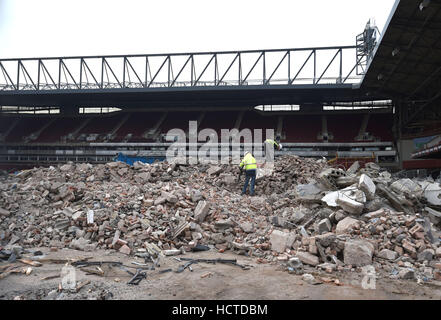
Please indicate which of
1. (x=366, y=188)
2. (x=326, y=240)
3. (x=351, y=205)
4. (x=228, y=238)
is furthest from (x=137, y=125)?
(x=326, y=240)

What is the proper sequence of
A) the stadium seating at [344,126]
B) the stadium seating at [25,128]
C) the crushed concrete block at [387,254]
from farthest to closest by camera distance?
the stadium seating at [25,128] < the stadium seating at [344,126] < the crushed concrete block at [387,254]

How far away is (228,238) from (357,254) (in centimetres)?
249

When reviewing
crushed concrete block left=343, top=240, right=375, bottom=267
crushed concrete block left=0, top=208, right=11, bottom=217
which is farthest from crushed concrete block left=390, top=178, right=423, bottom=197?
crushed concrete block left=0, top=208, right=11, bottom=217

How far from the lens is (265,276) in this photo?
490 centimetres

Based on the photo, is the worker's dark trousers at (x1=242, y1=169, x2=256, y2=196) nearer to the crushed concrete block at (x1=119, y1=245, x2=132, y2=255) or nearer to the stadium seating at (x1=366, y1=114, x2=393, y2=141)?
the crushed concrete block at (x1=119, y1=245, x2=132, y2=255)

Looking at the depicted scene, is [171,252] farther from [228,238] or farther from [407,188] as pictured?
[407,188]

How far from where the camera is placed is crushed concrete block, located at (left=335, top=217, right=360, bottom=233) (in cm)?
622

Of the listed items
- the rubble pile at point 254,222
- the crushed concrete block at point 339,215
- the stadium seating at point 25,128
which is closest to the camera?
the rubble pile at point 254,222

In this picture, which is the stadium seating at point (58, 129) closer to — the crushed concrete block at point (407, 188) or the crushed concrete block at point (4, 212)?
the crushed concrete block at point (4, 212)

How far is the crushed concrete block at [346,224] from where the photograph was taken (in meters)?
6.22

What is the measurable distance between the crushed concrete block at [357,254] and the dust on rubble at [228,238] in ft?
0.05

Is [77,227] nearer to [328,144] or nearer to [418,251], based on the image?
[418,251]

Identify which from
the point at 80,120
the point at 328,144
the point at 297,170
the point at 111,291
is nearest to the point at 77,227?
the point at 111,291

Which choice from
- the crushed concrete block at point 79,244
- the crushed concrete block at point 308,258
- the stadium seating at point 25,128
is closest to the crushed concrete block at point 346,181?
the crushed concrete block at point 308,258
